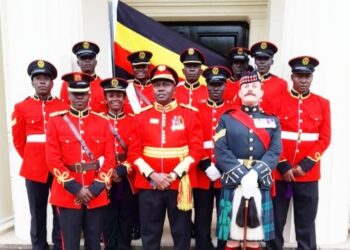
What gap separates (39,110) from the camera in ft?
13.6

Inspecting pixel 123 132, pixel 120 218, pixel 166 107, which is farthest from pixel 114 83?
pixel 120 218

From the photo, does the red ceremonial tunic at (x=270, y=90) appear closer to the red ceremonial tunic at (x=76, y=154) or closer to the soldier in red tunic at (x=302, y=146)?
the soldier in red tunic at (x=302, y=146)

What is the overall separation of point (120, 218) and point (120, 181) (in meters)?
0.42

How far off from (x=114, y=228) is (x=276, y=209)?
1643 millimetres

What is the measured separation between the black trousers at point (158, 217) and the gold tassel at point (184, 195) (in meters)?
0.08

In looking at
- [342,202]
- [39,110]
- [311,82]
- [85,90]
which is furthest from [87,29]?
[342,202]

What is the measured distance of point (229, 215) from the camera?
3.71m

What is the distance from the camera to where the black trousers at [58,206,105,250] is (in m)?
3.68

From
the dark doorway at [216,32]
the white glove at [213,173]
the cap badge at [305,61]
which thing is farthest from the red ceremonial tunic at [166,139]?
the dark doorway at [216,32]

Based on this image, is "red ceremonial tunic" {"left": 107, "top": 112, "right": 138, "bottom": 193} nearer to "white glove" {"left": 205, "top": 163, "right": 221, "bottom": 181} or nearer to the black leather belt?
the black leather belt

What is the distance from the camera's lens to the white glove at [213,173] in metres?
3.96

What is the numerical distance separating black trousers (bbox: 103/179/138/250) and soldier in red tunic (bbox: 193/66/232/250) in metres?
0.66

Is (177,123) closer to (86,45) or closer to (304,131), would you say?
(304,131)

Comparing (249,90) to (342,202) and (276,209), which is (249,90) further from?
(342,202)
